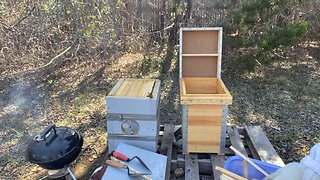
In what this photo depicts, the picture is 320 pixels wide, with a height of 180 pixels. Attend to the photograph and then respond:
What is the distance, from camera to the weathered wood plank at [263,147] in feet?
7.07

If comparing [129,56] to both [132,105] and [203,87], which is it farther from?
[132,105]

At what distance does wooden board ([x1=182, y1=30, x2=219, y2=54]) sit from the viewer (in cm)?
270

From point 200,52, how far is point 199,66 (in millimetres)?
131

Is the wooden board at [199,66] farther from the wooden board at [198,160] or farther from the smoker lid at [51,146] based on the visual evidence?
the smoker lid at [51,146]

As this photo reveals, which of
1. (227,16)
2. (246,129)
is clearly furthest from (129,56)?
(246,129)

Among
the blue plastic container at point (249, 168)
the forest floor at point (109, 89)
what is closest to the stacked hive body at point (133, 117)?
the forest floor at point (109, 89)

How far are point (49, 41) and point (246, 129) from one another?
3029 millimetres

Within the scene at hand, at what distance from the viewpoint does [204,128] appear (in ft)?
7.23

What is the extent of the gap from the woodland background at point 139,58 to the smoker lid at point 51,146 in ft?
2.85

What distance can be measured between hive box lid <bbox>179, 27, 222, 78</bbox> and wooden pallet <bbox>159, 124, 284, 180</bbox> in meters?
0.55

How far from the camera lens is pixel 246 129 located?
2.66 metres

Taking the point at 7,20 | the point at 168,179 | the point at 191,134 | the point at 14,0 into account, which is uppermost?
the point at 14,0

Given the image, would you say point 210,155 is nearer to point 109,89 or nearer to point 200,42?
point 200,42

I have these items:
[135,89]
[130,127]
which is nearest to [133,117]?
[130,127]
